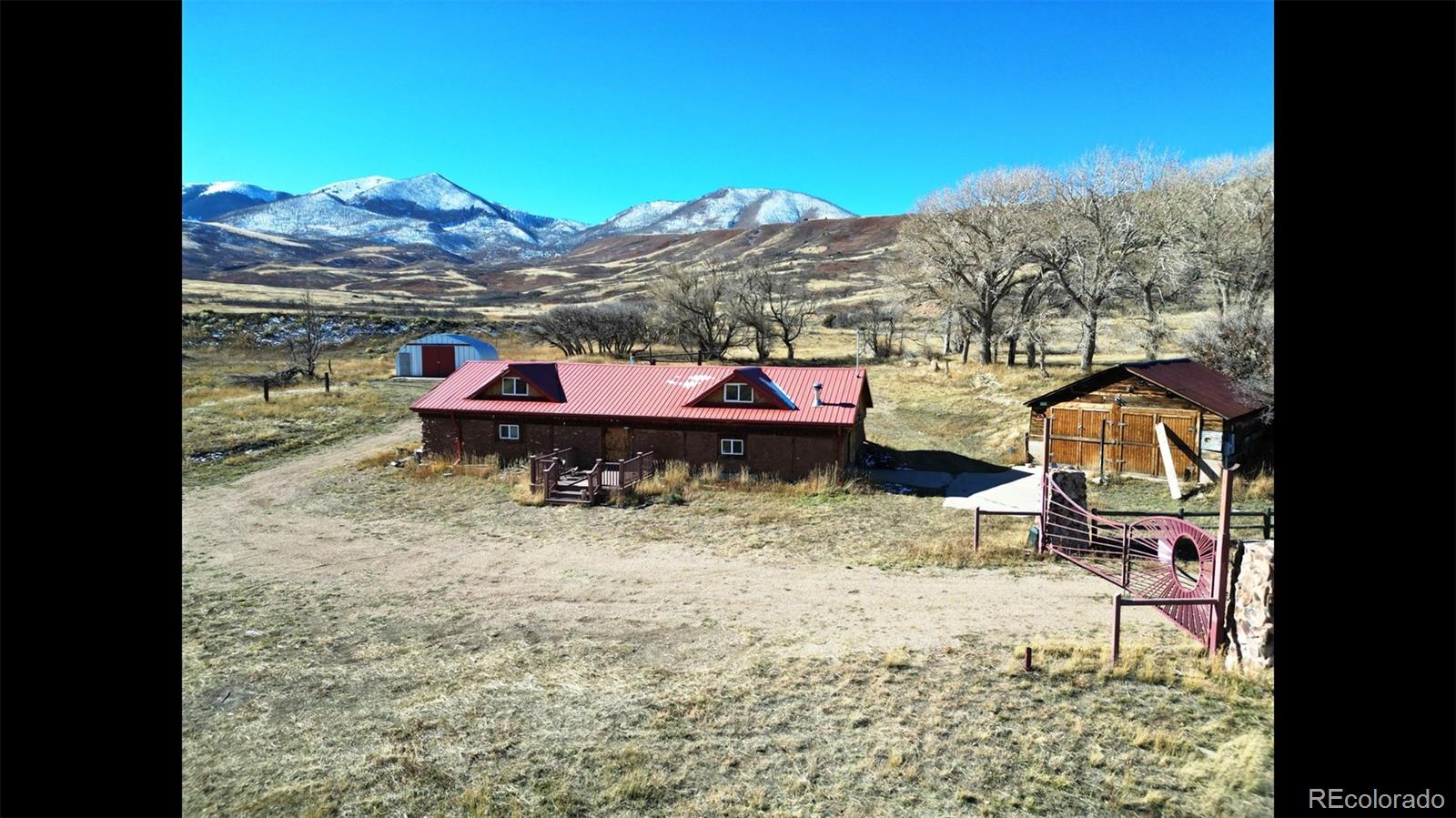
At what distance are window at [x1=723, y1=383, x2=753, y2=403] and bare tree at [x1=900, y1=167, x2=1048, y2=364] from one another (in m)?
24.1

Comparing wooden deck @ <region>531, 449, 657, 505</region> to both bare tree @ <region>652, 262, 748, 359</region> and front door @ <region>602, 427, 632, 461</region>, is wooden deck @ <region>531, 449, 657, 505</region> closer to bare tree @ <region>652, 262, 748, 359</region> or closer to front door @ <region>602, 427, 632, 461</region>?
front door @ <region>602, 427, 632, 461</region>

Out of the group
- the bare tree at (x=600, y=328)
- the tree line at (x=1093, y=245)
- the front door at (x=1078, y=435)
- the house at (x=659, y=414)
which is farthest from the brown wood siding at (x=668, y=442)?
the bare tree at (x=600, y=328)

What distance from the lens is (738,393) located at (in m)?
23.6

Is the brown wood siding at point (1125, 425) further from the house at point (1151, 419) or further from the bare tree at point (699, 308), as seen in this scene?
the bare tree at point (699, 308)

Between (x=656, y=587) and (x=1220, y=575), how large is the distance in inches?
343

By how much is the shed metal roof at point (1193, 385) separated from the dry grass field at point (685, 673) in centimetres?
257

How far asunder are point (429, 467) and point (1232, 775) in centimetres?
2287

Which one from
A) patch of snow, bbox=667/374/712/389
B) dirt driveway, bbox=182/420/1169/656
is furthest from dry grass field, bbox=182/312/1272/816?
patch of snow, bbox=667/374/712/389

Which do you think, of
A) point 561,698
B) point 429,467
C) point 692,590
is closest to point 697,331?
point 429,467

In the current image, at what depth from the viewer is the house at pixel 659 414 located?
22688mm
